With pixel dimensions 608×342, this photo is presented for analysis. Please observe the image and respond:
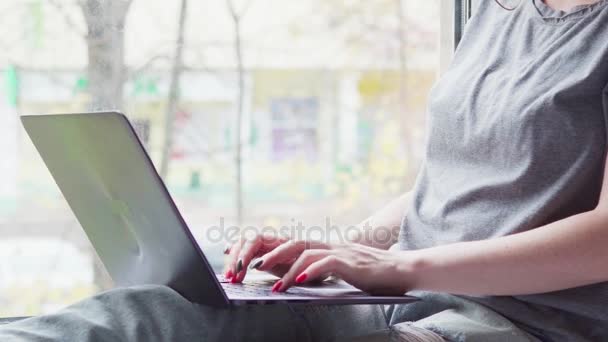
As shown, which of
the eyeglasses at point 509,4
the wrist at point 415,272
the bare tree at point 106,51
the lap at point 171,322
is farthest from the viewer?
the bare tree at point 106,51

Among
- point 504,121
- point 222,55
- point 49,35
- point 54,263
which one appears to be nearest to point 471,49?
point 504,121

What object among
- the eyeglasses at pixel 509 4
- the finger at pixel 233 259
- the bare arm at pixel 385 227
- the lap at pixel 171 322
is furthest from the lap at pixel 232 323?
the eyeglasses at pixel 509 4

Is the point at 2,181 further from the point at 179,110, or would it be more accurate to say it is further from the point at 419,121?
the point at 419,121

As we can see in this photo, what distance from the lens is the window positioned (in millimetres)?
1555

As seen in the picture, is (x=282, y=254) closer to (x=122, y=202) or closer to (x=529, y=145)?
(x=122, y=202)

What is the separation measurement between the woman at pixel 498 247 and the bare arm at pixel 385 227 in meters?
0.13

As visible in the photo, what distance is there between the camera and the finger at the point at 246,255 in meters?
1.16

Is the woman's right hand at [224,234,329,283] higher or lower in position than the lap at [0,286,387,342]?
higher

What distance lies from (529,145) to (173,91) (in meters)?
0.76

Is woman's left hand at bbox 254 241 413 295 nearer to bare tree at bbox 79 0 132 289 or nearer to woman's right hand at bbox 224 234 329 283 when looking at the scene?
woman's right hand at bbox 224 234 329 283

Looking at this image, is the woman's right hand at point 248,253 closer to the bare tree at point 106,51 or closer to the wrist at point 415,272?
the wrist at point 415,272

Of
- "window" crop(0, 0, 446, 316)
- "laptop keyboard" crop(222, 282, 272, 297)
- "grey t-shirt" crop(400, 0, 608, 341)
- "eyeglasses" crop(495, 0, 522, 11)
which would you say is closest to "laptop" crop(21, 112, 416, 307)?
"laptop keyboard" crop(222, 282, 272, 297)

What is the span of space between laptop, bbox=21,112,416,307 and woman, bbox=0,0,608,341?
0.13 feet

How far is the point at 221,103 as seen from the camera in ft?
5.45
